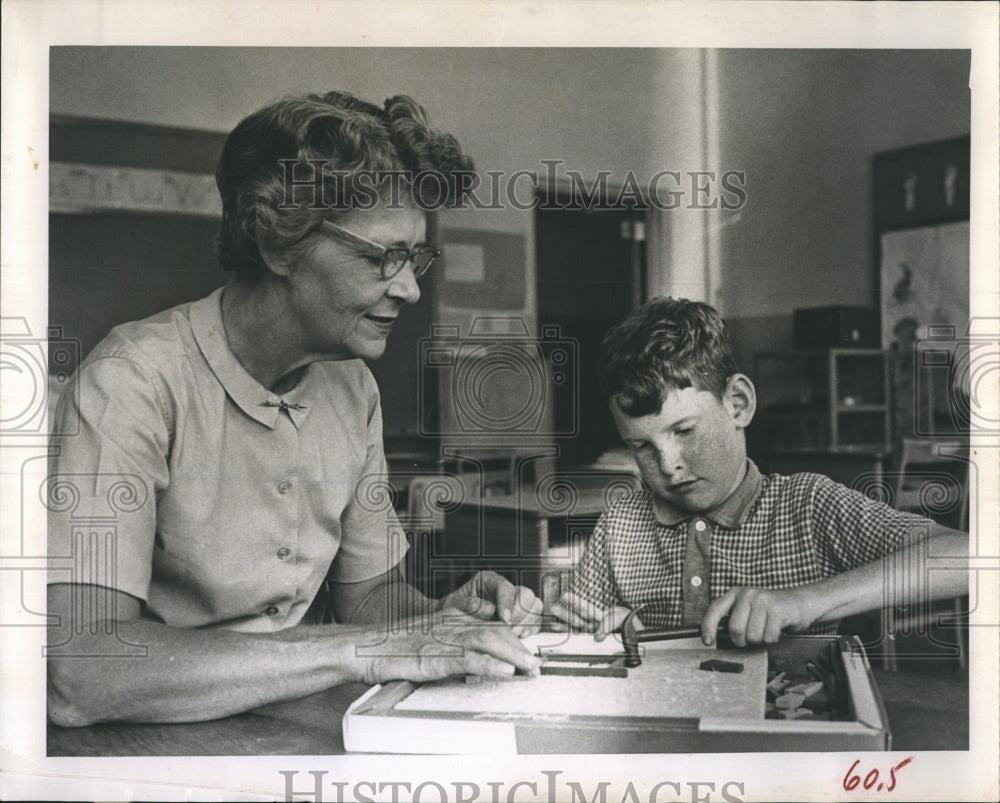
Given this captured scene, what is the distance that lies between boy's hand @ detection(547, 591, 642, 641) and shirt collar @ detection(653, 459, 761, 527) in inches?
8.5

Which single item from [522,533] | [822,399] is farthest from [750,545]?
[522,533]

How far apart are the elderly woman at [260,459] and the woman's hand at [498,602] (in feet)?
0.04

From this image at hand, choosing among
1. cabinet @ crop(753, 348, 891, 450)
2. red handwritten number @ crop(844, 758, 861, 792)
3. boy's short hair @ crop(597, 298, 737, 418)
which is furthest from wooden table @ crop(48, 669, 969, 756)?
boy's short hair @ crop(597, 298, 737, 418)

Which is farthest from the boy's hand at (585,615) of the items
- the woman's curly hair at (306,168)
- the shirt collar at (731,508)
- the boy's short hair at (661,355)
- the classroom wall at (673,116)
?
the woman's curly hair at (306,168)

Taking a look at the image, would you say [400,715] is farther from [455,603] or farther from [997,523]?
[997,523]

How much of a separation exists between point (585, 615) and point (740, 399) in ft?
1.80

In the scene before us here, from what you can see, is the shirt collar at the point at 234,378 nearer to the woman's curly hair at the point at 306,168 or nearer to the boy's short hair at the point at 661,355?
the woman's curly hair at the point at 306,168

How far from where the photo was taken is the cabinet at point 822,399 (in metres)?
2.00

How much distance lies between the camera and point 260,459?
194cm

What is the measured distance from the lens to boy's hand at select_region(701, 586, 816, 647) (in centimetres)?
194

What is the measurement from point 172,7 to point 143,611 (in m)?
1.24

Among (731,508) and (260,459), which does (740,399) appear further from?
(260,459)

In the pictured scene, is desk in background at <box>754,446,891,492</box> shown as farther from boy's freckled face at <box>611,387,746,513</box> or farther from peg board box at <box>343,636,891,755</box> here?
peg board box at <box>343,636,891,755</box>

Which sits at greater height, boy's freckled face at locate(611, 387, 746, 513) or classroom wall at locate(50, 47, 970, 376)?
classroom wall at locate(50, 47, 970, 376)
